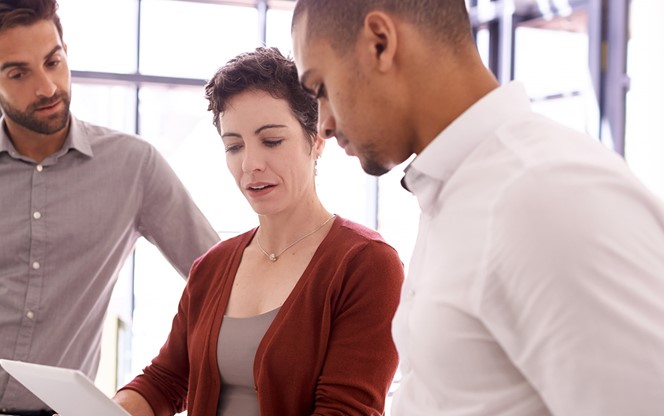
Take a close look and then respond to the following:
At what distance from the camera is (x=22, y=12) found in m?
1.92

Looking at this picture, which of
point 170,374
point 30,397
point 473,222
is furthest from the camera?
point 30,397

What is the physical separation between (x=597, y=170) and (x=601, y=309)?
0.14 m

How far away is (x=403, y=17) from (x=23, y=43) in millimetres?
1270

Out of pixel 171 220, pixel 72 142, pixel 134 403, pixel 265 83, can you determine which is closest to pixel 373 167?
pixel 265 83

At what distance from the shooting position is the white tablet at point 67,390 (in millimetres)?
1246

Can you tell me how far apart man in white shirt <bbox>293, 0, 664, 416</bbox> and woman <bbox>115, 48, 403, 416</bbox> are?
0.37 meters

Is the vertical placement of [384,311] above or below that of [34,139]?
below

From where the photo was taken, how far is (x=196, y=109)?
231 inches

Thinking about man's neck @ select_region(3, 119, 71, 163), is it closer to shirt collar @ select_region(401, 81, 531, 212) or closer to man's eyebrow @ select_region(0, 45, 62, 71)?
man's eyebrow @ select_region(0, 45, 62, 71)

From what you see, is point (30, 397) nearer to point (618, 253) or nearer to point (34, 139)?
point (34, 139)

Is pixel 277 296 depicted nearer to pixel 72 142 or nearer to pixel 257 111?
pixel 257 111

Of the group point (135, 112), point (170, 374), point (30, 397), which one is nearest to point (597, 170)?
point (170, 374)

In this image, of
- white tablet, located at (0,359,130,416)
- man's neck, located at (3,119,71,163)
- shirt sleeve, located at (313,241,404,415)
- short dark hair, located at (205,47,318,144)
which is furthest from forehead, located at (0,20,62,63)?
shirt sleeve, located at (313,241,404,415)

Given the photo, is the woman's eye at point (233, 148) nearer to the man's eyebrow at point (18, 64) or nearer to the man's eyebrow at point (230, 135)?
the man's eyebrow at point (230, 135)
